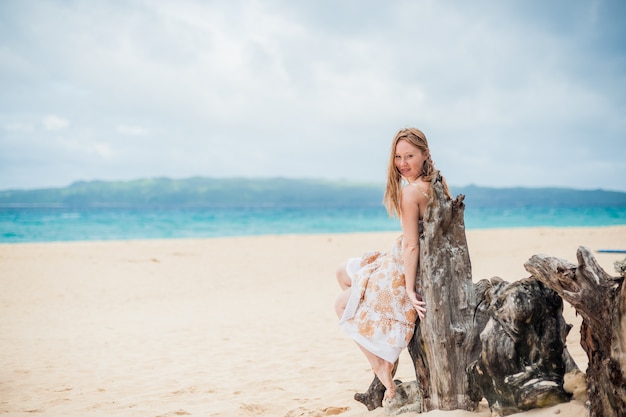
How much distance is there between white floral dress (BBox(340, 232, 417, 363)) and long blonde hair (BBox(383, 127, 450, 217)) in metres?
0.36

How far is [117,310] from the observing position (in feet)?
36.7

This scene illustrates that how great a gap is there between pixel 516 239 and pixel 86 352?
17.8 metres

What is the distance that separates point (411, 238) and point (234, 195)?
120m

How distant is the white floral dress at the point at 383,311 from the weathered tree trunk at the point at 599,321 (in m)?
1.18

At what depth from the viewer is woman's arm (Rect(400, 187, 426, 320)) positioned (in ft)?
12.5

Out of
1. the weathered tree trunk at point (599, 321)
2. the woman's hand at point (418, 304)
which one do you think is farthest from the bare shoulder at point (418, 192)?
the weathered tree trunk at point (599, 321)

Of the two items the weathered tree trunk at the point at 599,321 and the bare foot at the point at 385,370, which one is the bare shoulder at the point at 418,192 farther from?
the bare foot at the point at 385,370

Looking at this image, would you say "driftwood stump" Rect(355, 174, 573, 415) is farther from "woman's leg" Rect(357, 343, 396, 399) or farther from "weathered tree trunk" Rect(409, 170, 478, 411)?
"woman's leg" Rect(357, 343, 396, 399)

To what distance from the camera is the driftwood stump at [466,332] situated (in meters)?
3.27

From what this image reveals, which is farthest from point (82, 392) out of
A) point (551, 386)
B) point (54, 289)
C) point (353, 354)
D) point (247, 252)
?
point (247, 252)

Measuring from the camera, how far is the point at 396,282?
3.93 metres

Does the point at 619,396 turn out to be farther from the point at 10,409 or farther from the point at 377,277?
the point at 10,409

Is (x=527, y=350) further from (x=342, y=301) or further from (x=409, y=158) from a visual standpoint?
(x=409, y=158)

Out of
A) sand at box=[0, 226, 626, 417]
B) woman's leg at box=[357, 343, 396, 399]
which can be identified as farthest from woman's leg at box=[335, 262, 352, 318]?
sand at box=[0, 226, 626, 417]
